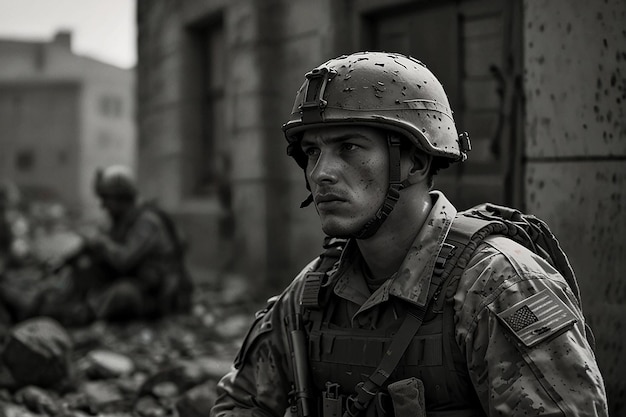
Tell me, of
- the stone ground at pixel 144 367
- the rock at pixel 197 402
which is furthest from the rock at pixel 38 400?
the rock at pixel 197 402

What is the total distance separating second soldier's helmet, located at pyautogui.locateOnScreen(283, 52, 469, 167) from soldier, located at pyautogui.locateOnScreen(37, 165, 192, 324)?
5.06 meters

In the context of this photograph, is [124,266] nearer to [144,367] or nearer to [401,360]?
[144,367]

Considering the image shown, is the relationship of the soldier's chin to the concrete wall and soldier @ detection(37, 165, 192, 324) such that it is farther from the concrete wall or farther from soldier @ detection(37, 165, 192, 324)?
soldier @ detection(37, 165, 192, 324)

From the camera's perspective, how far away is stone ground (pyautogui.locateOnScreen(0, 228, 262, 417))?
181 inches

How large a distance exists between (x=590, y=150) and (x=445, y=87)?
2.06 metres

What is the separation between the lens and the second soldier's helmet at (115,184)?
23.4 ft

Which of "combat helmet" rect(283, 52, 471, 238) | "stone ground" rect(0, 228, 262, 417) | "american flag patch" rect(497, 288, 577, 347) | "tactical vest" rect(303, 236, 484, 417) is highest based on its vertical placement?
"combat helmet" rect(283, 52, 471, 238)

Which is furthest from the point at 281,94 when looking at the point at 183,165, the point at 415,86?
the point at 415,86

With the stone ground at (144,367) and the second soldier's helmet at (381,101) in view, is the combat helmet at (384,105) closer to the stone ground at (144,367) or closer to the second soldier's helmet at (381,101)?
the second soldier's helmet at (381,101)

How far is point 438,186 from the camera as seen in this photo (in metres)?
5.86

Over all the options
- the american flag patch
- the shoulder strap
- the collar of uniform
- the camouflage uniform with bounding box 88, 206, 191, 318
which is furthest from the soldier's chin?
the camouflage uniform with bounding box 88, 206, 191, 318

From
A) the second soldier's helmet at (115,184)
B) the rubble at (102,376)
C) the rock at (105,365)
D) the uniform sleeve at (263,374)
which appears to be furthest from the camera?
the second soldier's helmet at (115,184)

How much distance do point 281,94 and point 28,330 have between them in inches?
158

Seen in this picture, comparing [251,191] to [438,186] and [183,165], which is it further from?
[438,186]
